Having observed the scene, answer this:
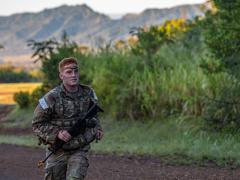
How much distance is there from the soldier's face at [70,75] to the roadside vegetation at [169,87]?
598 centimetres

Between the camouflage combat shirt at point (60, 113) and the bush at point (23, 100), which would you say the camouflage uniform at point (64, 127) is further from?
the bush at point (23, 100)

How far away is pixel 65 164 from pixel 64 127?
0.42 metres

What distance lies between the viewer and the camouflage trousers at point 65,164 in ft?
22.9

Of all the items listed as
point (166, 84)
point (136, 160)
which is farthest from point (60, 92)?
point (166, 84)

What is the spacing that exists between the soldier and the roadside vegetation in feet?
18.9

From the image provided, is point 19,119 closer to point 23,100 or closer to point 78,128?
point 23,100

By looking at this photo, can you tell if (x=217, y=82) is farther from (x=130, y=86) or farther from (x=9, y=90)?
(x=9, y=90)

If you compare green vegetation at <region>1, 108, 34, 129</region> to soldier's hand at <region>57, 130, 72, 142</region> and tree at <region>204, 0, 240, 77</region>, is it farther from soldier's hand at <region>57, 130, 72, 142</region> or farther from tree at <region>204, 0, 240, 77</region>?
soldier's hand at <region>57, 130, 72, 142</region>

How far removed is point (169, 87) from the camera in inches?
805

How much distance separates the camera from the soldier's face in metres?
6.96

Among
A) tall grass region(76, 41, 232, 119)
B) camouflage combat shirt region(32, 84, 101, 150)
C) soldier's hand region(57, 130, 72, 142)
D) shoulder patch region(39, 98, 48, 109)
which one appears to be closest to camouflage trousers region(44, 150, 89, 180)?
camouflage combat shirt region(32, 84, 101, 150)

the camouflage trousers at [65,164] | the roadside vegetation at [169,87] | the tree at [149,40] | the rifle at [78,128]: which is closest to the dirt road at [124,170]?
the roadside vegetation at [169,87]

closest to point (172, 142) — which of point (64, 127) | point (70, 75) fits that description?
point (64, 127)

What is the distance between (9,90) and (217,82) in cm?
3339
